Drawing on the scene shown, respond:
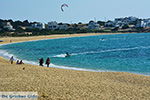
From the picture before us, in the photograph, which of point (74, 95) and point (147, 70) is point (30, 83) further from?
point (147, 70)

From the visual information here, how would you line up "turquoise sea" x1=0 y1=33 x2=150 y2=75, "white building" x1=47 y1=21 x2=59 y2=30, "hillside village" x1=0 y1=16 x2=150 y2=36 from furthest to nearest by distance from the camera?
1. "white building" x1=47 y1=21 x2=59 y2=30
2. "hillside village" x1=0 y1=16 x2=150 y2=36
3. "turquoise sea" x1=0 y1=33 x2=150 y2=75

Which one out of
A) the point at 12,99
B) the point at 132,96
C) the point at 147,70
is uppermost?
the point at 12,99

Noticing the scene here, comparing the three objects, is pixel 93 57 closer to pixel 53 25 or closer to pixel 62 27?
pixel 62 27

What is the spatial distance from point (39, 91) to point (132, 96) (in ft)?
13.1

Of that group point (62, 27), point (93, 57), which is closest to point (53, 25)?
point (62, 27)

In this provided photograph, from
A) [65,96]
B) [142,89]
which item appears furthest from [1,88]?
[142,89]

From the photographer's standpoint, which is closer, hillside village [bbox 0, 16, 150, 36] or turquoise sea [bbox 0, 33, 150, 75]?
turquoise sea [bbox 0, 33, 150, 75]

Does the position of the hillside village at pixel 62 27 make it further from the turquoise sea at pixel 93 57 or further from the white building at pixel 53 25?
the turquoise sea at pixel 93 57

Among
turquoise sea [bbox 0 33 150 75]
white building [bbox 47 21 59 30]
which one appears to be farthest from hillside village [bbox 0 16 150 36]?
turquoise sea [bbox 0 33 150 75]

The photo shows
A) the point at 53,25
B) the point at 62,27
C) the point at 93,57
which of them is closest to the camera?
the point at 93,57

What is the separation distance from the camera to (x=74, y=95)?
11570 millimetres

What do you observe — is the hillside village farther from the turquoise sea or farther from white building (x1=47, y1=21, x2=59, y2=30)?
the turquoise sea

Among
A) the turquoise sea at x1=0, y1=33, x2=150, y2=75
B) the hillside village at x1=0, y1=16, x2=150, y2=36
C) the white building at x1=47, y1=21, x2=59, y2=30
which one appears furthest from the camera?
the white building at x1=47, y1=21, x2=59, y2=30

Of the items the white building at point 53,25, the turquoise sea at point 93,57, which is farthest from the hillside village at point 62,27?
the turquoise sea at point 93,57
